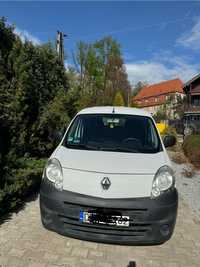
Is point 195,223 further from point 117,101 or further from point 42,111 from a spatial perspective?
point 117,101

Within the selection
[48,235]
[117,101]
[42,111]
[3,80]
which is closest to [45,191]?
[48,235]

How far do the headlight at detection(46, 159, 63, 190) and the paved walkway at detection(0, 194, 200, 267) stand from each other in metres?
0.85

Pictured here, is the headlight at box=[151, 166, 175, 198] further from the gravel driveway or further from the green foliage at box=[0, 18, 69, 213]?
the green foliage at box=[0, 18, 69, 213]

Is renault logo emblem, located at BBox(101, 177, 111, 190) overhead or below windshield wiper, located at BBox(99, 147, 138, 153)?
below

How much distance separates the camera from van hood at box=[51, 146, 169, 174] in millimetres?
3184

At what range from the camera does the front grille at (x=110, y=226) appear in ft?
9.67

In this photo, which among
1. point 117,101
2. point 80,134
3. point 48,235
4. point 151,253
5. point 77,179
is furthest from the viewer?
point 117,101

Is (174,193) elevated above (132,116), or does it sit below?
below

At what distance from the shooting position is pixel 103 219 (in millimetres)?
2979

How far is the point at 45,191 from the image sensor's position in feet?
10.6

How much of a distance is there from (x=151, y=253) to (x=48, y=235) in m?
1.41

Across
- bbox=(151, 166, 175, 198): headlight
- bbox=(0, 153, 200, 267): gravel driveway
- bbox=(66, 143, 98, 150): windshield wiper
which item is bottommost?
bbox=(0, 153, 200, 267): gravel driveway

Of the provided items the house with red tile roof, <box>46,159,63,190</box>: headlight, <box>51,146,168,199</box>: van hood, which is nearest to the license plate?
<box>51,146,168,199</box>: van hood

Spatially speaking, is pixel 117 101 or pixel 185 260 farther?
pixel 117 101
